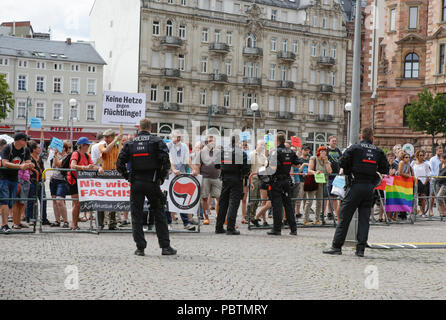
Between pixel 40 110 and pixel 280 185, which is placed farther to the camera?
pixel 40 110

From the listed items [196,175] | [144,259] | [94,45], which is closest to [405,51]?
[94,45]

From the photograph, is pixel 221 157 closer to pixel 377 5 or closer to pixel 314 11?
pixel 377 5

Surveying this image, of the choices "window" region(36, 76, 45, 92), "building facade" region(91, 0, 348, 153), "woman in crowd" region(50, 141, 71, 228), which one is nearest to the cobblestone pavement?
"woman in crowd" region(50, 141, 71, 228)

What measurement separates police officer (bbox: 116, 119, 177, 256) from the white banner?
4340 mm

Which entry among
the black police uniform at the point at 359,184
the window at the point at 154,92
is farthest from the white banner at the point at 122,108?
the window at the point at 154,92

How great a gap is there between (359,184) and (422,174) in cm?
1043

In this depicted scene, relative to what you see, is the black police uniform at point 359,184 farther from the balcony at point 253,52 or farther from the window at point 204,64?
the balcony at point 253,52

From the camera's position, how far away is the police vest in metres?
10.1

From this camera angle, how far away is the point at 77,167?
13445mm

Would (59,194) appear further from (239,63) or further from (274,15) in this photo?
(274,15)

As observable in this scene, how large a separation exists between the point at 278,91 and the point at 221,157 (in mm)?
63487

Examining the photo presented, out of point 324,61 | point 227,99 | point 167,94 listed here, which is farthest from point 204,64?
point 324,61

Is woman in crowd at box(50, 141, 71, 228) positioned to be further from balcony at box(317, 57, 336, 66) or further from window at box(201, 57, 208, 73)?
balcony at box(317, 57, 336, 66)

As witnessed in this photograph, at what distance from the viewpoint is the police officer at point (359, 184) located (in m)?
10.6
